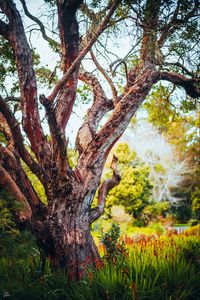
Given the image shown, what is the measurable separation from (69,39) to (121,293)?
4528mm

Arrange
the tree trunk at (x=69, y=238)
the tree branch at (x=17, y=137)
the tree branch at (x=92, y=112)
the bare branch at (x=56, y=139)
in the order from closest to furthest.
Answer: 1. the bare branch at (x=56, y=139)
2. the tree branch at (x=17, y=137)
3. the tree trunk at (x=69, y=238)
4. the tree branch at (x=92, y=112)

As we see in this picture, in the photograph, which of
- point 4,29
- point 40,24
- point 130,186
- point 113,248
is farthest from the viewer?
point 130,186

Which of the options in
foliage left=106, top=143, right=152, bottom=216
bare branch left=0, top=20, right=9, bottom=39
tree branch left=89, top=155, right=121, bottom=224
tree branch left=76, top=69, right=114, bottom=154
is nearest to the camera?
bare branch left=0, top=20, right=9, bottom=39

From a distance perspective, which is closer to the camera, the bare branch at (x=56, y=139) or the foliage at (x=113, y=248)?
the bare branch at (x=56, y=139)

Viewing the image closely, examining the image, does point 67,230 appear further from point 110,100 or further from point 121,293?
point 110,100

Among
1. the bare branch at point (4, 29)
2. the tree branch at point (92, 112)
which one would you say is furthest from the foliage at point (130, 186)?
the bare branch at point (4, 29)

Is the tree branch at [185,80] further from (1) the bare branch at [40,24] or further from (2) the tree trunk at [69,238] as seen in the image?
(2) the tree trunk at [69,238]

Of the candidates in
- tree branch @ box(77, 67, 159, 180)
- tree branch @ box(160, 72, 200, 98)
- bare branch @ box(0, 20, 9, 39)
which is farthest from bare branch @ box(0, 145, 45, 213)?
tree branch @ box(160, 72, 200, 98)

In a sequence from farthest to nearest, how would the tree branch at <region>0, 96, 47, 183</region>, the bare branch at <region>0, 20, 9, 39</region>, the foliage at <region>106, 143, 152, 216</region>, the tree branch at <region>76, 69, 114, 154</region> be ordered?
the foliage at <region>106, 143, 152, 216</region> < the tree branch at <region>76, 69, 114, 154</region> < the bare branch at <region>0, 20, 9, 39</region> < the tree branch at <region>0, 96, 47, 183</region>

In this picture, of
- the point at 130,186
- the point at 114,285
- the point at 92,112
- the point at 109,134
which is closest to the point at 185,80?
the point at 92,112

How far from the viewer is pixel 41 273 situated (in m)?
4.70

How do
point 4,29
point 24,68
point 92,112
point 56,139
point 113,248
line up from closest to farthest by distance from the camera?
point 56,139 < point 24,68 < point 4,29 < point 113,248 < point 92,112

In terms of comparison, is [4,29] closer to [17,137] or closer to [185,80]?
[17,137]

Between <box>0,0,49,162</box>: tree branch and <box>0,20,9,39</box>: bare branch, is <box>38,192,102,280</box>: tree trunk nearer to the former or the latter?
<box>0,0,49,162</box>: tree branch
